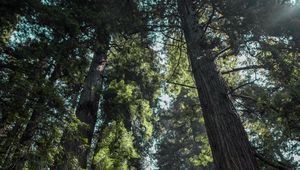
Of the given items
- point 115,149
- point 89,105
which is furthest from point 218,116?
point 115,149

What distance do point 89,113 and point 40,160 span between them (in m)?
3.24

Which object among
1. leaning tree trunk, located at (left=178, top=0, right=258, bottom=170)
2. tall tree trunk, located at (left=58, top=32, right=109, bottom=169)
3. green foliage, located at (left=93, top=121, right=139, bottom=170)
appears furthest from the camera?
green foliage, located at (left=93, top=121, right=139, bottom=170)

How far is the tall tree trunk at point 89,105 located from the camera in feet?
25.8

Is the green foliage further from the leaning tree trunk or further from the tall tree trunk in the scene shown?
the leaning tree trunk

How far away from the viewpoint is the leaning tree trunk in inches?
197

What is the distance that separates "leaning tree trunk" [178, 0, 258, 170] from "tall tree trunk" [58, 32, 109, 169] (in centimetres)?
238

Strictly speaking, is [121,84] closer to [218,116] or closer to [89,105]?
[89,105]

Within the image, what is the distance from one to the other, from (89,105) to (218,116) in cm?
441

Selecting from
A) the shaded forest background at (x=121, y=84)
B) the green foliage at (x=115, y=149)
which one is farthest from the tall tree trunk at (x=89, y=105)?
the green foliage at (x=115, y=149)

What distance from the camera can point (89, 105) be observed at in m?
8.94

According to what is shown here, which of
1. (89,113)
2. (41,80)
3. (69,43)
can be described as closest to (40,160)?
(41,80)

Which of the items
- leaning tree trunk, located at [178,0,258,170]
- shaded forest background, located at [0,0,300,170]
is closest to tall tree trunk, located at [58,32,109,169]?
shaded forest background, located at [0,0,300,170]

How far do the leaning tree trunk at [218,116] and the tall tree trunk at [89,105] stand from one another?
2.38m

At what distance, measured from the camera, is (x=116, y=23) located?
26.6ft
